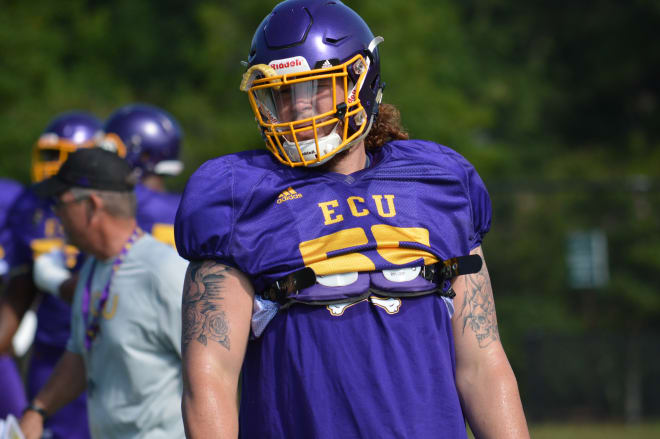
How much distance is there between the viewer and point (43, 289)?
5074 mm

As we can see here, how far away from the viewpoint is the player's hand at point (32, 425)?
162 inches

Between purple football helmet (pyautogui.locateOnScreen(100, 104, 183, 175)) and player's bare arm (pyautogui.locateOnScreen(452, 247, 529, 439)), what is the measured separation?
369cm

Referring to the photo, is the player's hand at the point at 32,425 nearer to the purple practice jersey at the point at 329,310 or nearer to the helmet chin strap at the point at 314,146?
the purple practice jersey at the point at 329,310

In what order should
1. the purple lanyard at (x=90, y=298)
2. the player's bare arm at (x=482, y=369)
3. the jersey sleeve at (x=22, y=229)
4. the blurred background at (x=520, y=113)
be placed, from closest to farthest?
the player's bare arm at (x=482, y=369)
the purple lanyard at (x=90, y=298)
the jersey sleeve at (x=22, y=229)
the blurred background at (x=520, y=113)

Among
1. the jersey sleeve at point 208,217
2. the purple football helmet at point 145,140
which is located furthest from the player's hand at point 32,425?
the purple football helmet at point 145,140

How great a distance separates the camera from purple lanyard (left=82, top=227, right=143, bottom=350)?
3.91 metres

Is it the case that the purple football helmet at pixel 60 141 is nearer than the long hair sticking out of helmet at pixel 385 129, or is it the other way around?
the long hair sticking out of helmet at pixel 385 129

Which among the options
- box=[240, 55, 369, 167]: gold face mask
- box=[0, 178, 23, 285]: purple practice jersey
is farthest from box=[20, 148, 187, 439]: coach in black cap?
box=[0, 178, 23, 285]: purple practice jersey

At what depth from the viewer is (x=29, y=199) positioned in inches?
231

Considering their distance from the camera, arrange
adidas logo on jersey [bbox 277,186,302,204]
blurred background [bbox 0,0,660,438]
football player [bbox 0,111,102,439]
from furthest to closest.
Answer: blurred background [bbox 0,0,660,438] → football player [bbox 0,111,102,439] → adidas logo on jersey [bbox 277,186,302,204]

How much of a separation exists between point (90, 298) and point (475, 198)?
6.43 feet

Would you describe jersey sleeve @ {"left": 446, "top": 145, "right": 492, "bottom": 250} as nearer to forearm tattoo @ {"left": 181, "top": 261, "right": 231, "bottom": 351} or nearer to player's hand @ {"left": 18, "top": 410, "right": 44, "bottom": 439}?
forearm tattoo @ {"left": 181, "top": 261, "right": 231, "bottom": 351}

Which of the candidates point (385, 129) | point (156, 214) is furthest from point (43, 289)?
point (385, 129)

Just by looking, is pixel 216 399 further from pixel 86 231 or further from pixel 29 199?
pixel 29 199
